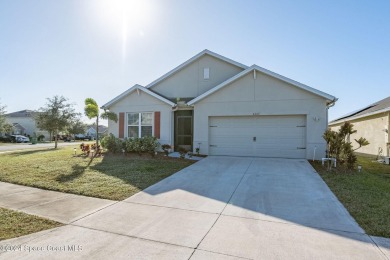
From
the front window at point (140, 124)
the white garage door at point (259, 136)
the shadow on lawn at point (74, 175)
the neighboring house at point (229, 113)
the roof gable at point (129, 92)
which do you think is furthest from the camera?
the front window at point (140, 124)

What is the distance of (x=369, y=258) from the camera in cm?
294

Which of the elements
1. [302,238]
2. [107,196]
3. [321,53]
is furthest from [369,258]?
[321,53]

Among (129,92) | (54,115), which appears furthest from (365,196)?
(54,115)

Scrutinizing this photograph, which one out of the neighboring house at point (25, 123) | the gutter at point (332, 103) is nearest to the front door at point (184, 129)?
the gutter at point (332, 103)

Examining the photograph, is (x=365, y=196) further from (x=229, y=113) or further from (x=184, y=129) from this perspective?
(x=184, y=129)

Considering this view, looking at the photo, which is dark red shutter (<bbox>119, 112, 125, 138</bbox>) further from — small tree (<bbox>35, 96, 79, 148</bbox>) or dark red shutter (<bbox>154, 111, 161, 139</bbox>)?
small tree (<bbox>35, 96, 79, 148</bbox>)

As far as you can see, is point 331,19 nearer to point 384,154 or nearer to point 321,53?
point 321,53

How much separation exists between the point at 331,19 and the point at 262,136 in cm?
662

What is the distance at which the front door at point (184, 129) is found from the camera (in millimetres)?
14031

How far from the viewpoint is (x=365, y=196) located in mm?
5652

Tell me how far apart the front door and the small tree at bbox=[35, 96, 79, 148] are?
12969mm

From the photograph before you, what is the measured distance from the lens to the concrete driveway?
10.1 ft

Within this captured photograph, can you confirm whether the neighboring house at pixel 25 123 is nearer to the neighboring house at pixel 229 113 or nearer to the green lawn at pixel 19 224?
the neighboring house at pixel 229 113

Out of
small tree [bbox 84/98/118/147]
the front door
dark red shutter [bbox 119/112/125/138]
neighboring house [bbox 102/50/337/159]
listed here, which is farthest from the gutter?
small tree [bbox 84/98/118/147]
